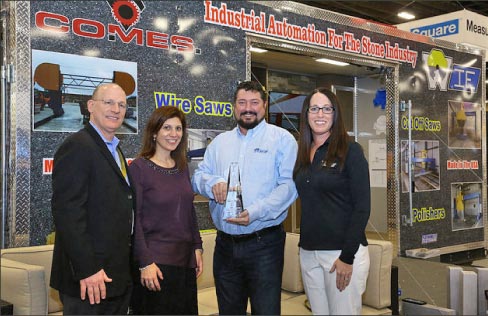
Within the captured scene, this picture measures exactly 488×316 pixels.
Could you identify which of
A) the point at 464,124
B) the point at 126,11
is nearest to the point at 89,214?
the point at 126,11

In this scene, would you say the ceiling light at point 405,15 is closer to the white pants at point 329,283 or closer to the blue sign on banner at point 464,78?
the blue sign on banner at point 464,78

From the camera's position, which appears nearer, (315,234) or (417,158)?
(315,234)

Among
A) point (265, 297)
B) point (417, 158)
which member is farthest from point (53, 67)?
point (417, 158)

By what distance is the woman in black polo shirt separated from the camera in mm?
1525

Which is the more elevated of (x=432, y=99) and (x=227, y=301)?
(x=432, y=99)

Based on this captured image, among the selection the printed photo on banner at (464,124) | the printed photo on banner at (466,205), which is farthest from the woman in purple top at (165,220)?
the printed photo on banner at (464,124)

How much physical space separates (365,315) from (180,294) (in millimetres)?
941

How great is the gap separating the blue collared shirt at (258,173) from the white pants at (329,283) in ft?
1.23

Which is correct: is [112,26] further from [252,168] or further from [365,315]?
[365,315]

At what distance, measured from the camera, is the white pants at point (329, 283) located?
1.41 m

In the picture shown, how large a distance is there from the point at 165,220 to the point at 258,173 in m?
0.42

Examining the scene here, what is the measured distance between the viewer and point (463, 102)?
20.1 ft

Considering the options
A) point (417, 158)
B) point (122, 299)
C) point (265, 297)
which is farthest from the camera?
point (417, 158)

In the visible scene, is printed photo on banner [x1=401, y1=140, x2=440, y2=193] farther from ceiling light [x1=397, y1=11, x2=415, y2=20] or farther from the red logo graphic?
ceiling light [x1=397, y1=11, x2=415, y2=20]
